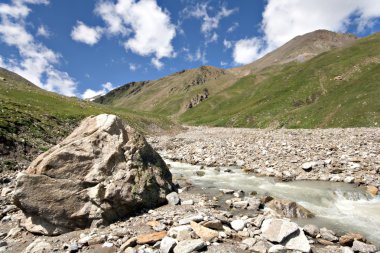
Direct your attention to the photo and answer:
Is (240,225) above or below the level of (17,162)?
below

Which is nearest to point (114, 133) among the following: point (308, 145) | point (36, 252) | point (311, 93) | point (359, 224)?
point (36, 252)

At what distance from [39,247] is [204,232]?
7.75m

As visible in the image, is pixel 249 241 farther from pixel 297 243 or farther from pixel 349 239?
pixel 349 239

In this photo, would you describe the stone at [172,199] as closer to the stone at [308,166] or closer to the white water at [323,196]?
the white water at [323,196]

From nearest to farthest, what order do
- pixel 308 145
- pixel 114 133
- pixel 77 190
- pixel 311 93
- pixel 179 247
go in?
1. pixel 179 247
2. pixel 77 190
3. pixel 114 133
4. pixel 308 145
5. pixel 311 93

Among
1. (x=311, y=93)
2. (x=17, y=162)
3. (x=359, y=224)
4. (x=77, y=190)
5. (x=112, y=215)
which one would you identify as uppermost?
(x=311, y=93)

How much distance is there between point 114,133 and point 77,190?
177 inches

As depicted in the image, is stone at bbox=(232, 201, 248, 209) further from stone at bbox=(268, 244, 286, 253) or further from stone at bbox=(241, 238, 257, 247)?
stone at bbox=(268, 244, 286, 253)

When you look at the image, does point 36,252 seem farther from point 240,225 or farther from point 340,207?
point 340,207

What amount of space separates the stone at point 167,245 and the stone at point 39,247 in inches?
212

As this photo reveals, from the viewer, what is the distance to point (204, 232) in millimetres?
13750

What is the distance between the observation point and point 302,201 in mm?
21672

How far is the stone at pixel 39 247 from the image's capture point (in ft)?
45.7

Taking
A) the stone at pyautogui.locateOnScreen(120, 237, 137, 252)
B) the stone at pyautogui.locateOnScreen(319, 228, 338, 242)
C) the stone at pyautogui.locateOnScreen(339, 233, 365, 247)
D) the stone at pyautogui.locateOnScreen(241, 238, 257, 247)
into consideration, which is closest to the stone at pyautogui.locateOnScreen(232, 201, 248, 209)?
the stone at pyautogui.locateOnScreen(319, 228, 338, 242)
